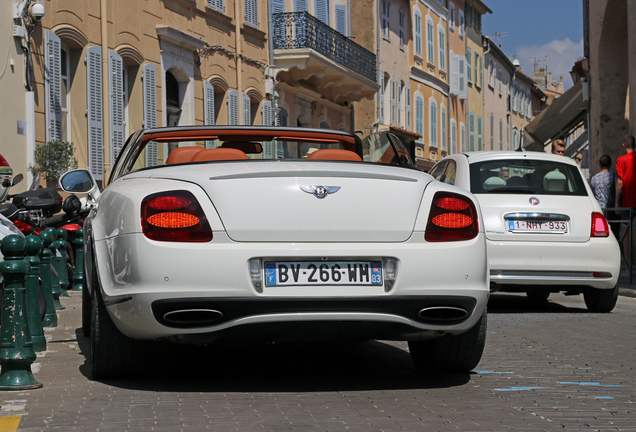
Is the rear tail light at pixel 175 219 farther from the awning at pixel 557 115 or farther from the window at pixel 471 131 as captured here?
the window at pixel 471 131

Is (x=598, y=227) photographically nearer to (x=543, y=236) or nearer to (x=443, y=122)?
(x=543, y=236)

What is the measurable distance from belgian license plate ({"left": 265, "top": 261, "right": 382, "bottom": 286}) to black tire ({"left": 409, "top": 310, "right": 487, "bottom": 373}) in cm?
83

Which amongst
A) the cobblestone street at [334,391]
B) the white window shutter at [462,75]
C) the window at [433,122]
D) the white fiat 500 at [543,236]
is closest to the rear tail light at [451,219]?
the cobblestone street at [334,391]

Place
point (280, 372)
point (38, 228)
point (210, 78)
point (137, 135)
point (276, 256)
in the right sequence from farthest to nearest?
point (210, 78)
point (38, 228)
point (137, 135)
point (280, 372)
point (276, 256)

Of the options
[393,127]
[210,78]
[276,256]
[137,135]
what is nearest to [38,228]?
[137,135]

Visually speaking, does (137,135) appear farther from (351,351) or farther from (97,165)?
(97,165)

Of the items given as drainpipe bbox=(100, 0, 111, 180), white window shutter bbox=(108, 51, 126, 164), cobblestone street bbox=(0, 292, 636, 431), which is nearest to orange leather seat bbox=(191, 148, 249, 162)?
cobblestone street bbox=(0, 292, 636, 431)

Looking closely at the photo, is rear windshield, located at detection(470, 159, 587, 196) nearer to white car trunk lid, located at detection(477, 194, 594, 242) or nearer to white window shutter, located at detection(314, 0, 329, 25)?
white car trunk lid, located at detection(477, 194, 594, 242)

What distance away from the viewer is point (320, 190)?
5289mm

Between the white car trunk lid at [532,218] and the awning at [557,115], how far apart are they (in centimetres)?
2059

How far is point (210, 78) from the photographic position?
24.4 metres

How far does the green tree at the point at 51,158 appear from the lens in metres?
16.7

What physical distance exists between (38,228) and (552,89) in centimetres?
9095

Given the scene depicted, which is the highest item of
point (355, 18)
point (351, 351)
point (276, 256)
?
point (355, 18)
